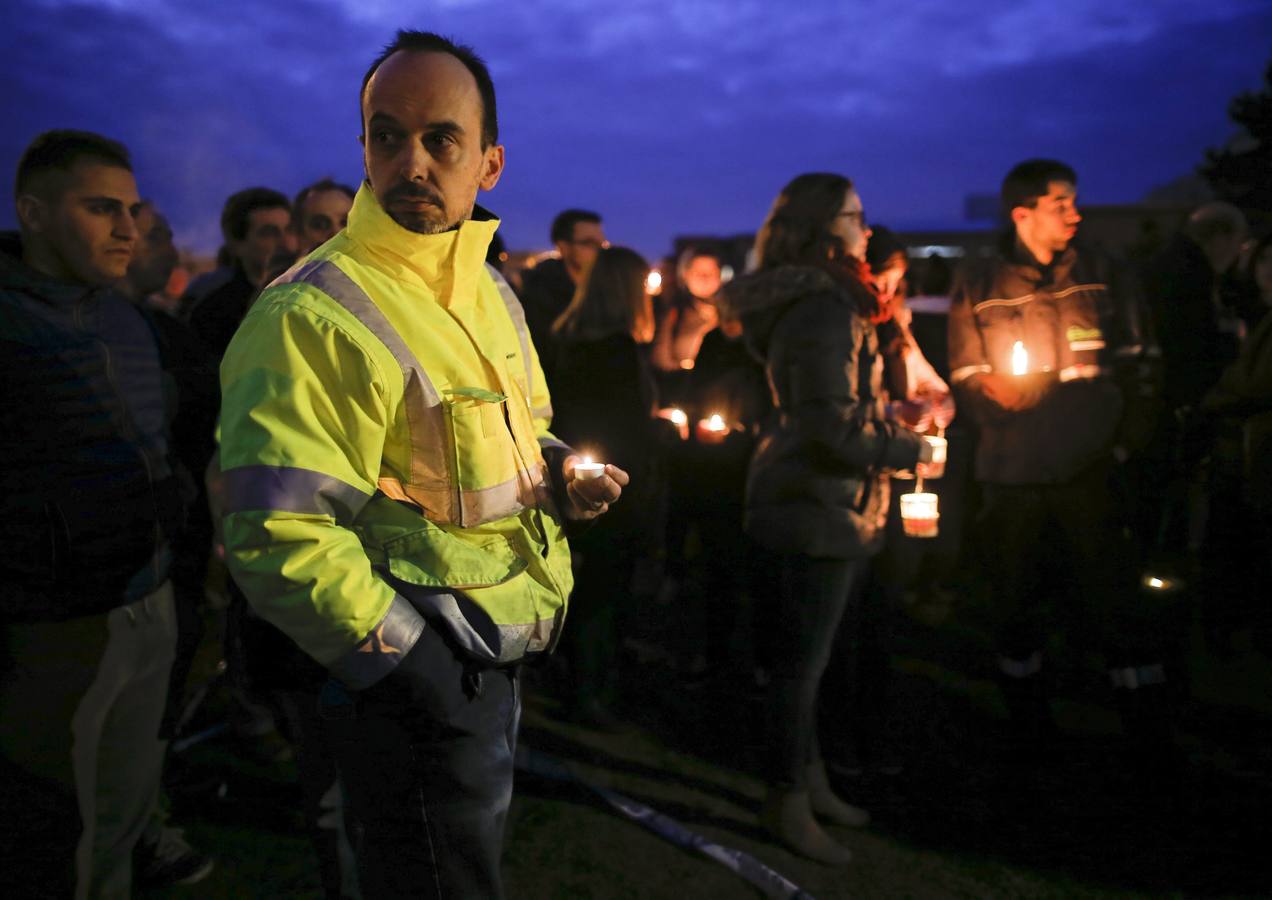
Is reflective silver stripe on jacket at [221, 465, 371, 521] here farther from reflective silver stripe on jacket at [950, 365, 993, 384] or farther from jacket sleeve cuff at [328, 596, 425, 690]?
reflective silver stripe on jacket at [950, 365, 993, 384]

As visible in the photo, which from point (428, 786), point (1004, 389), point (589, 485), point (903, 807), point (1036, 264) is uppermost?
point (1036, 264)

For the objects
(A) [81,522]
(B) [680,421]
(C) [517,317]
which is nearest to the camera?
(C) [517,317]

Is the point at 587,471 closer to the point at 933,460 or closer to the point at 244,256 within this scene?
the point at 933,460

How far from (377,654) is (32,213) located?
1.84 meters

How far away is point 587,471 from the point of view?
187 centimetres

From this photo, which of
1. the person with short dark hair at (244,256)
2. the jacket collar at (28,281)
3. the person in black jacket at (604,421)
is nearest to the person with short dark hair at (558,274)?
the person in black jacket at (604,421)

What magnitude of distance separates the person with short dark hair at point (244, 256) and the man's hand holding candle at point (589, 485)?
2.44 metres

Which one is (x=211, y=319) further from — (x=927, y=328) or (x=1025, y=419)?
(x=927, y=328)

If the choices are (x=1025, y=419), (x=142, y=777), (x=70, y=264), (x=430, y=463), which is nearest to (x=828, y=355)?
(x=1025, y=419)

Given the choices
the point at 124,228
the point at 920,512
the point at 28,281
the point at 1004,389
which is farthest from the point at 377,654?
the point at 1004,389

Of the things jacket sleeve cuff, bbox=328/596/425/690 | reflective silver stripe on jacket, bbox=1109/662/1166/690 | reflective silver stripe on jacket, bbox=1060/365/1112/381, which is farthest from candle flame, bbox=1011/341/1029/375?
jacket sleeve cuff, bbox=328/596/425/690

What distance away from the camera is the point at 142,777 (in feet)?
8.38

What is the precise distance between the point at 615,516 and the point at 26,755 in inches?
109

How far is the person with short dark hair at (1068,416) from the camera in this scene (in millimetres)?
3793
